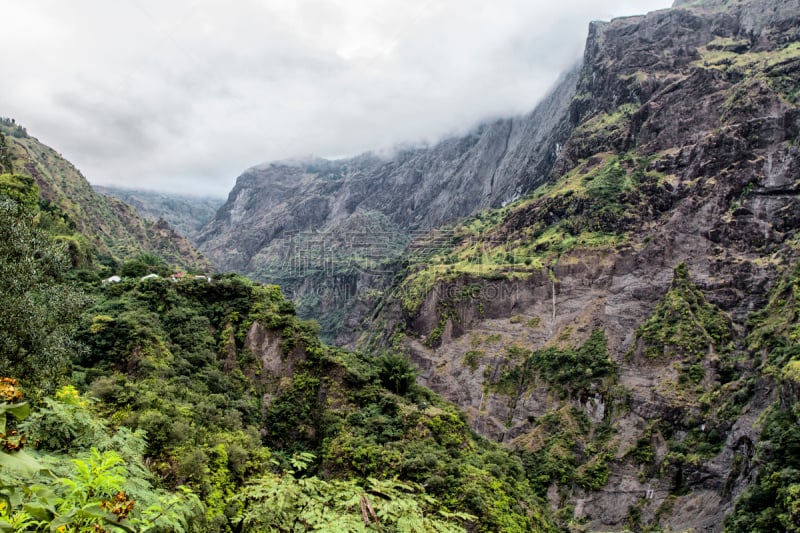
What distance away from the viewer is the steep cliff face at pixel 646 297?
4759 cm

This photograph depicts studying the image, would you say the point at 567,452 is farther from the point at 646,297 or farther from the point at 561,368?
the point at 646,297

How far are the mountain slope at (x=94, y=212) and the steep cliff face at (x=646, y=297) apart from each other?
55873 mm

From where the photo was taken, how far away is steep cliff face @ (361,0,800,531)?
47594 mm

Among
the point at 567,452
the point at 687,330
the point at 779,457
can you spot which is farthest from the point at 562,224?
the point at 779,457

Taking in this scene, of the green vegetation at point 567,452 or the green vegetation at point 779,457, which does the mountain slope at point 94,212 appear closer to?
the green vegetation at point 567,452

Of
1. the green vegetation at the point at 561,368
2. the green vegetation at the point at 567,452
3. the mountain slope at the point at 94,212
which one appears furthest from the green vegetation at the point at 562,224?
the mountain slope at the point at 94,212

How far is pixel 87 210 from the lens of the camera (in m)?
95.6

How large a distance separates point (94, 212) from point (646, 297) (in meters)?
109

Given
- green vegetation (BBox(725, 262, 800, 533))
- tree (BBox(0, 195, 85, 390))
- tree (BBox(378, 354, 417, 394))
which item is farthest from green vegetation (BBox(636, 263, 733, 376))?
tree (BBox(0, 195, 85, 390))

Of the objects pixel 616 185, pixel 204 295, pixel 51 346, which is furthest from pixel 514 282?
pixel 51 346

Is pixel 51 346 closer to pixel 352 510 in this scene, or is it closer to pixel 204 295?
pixel 352 510

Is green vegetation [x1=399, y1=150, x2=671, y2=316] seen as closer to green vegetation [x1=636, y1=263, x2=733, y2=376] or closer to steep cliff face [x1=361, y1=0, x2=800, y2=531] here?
steep cliff face [x1=361, y1=0, x2=800, y2=531]

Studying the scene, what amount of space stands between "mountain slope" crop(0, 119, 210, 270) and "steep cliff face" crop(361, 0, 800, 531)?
5587 centimetres

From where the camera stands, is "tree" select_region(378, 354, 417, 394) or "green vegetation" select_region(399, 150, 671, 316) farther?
"green vegetation" select_region(399, 150, 671, 316)
